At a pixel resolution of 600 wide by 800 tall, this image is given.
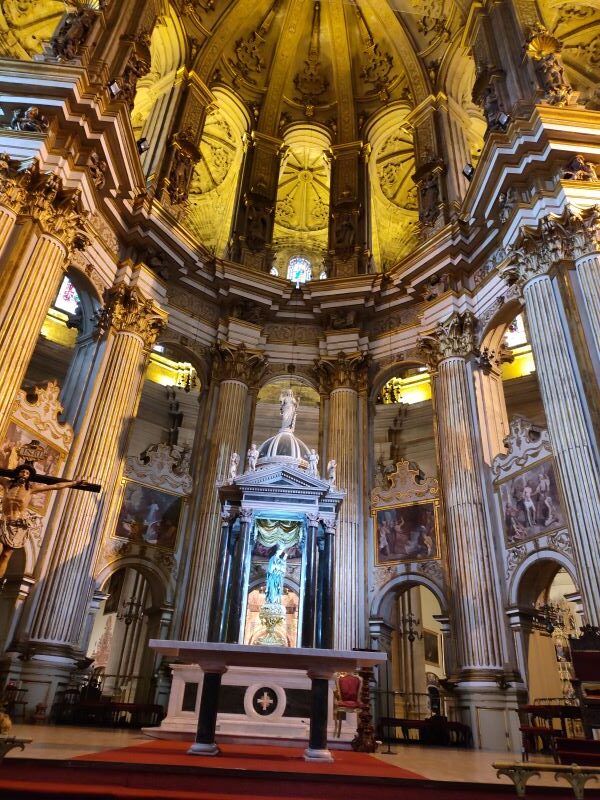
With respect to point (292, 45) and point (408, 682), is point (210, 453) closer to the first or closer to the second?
point (408, 682)

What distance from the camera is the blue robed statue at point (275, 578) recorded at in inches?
411

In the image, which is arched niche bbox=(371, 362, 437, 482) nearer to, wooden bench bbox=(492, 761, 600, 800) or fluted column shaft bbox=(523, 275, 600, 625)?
fluted column shaft bbox=(523, 275, 600, 625)

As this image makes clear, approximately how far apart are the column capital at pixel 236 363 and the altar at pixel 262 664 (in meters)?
11.4

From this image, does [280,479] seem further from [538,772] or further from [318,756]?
[538,772]

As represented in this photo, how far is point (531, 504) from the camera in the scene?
39.3 feet

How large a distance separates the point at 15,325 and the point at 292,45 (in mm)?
18028

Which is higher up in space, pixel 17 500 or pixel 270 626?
pixel 17 500

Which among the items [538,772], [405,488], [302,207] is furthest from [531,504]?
[302,207]

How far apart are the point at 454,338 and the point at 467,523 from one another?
492 centimetres

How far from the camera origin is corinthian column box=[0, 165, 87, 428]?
10992 millimetres

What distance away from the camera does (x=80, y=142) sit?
13.4m

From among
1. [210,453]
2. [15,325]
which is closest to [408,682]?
[210,453]

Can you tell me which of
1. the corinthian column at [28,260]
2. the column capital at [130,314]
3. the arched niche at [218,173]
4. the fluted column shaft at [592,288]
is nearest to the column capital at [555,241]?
the fluted column shaft at [592,288]

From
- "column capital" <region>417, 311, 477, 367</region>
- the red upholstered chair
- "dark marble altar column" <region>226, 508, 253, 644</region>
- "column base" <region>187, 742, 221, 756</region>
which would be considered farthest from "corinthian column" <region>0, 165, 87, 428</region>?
"column capital" <region>417, 311, 477, 367</region>
